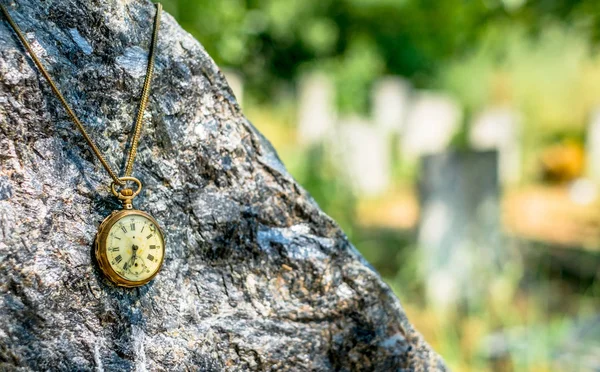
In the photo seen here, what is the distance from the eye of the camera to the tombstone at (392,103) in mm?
9531

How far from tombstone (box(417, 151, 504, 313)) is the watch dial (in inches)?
146

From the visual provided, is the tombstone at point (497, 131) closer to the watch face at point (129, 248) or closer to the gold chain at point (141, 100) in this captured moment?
the gold chain at point (141, 100)

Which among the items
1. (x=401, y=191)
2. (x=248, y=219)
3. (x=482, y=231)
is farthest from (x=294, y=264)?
(x=401, y=191)

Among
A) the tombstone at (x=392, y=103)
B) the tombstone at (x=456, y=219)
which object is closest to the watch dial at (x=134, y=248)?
the tombstone at (x=456, y=219)

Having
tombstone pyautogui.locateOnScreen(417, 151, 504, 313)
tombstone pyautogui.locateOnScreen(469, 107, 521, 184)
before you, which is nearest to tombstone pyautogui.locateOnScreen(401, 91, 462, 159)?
tombstone pyautogui.locateOnScreen(469, 107, 521, 184)

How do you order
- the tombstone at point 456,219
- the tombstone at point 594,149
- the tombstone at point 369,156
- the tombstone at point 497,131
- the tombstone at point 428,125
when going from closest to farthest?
the tombstone at point 456,219
the tombstone at point 369,156
the tombstone at point 594,149
the tombstone at point 497,131
the tombstone at point 428,125

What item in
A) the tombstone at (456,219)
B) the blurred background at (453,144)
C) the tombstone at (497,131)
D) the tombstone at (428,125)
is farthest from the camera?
the tombstone at (428,125)

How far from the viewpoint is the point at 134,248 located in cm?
119

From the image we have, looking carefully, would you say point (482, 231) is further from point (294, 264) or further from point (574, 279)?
point (294, 264)

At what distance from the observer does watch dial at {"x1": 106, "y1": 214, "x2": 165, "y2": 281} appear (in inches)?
46.4

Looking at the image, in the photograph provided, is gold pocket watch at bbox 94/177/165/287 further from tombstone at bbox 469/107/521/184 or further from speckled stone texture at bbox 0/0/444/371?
tombstone at bbox 469/107/521/184

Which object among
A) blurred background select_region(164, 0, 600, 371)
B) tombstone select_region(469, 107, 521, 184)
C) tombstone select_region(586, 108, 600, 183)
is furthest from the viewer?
tombstone select_region(469, 107, 521, 184)

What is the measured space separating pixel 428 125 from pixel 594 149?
2341 millimetres

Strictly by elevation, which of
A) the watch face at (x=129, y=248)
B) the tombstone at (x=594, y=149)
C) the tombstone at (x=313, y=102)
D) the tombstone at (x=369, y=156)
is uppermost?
the tombstone at (x=313, y=102)
